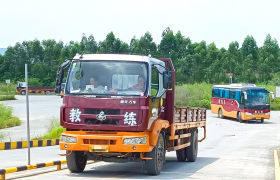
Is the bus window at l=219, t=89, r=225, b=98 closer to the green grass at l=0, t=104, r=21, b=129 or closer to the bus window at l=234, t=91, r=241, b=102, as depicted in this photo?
the bus window at l=234, t=91, r=241, b=102

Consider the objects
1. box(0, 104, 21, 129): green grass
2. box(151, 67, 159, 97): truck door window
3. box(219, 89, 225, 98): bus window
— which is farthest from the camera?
box(219, 89, 225, 98): bus window

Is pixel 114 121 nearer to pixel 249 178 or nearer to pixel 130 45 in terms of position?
pixel 249 178

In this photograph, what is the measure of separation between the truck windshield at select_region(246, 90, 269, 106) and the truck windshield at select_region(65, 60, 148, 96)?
34294 mm

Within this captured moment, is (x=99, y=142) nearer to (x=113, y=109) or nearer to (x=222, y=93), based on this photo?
(x=113, y=109)

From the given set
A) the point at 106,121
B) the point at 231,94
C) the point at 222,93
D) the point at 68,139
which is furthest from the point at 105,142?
the point at 222,93

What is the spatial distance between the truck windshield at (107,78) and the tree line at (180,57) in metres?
82.9

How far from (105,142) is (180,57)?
10888 cm

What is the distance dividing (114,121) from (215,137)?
20268mm

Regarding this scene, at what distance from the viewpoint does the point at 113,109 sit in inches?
535

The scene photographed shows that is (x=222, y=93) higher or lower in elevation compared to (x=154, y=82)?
lower

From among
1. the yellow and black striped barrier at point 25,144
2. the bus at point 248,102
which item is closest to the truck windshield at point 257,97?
the bus at point 248,102

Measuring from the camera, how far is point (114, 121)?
1363cm

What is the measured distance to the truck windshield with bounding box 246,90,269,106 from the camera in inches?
1871

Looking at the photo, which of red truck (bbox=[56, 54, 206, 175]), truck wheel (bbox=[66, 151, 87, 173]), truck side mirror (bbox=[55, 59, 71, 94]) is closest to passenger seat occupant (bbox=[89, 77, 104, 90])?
red truck (bbox=[56, 54, 206, 175])
